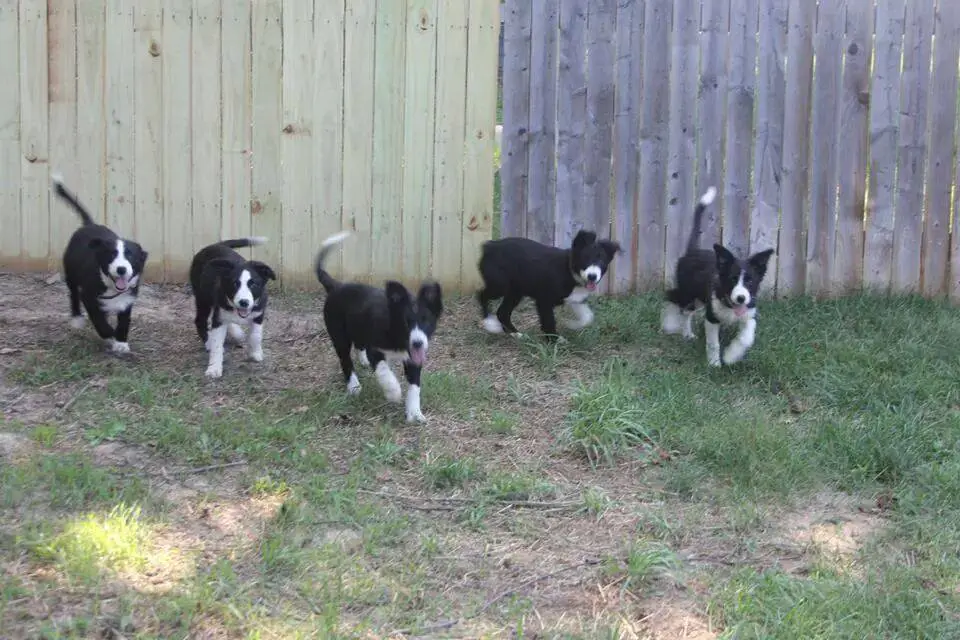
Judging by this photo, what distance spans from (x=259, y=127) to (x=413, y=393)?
3277 mm

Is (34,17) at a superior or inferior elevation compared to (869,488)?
superior

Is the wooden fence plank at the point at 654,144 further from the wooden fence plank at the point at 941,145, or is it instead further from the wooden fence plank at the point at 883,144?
the wooden fence plank at the point at 941,145

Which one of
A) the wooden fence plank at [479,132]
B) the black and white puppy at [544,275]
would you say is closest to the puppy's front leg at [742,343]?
the black and white puppy at [544,275]

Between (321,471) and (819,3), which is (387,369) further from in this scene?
(819,3)

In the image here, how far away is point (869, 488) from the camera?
5484mm

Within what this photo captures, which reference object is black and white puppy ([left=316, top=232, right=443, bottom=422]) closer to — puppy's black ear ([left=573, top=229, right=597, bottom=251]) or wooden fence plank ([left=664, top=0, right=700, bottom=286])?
puppy's black ear ([left=573, top=229, right=597, bottom=251])

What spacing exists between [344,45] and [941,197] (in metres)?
4.68

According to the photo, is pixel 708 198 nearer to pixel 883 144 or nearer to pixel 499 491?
pixel 883 144

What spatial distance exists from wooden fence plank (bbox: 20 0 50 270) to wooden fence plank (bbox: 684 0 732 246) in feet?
16.3

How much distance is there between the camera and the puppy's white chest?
753cm

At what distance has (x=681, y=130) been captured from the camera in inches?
330

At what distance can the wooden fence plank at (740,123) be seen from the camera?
27.2 ft

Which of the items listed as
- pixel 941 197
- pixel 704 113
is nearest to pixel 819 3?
pixel 704 113

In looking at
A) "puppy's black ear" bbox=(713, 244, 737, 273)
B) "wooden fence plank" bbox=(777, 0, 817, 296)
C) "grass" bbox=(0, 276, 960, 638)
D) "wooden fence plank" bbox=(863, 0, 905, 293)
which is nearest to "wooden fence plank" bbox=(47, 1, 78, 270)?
"grass" bbox=(0, 276, 960, 638)
